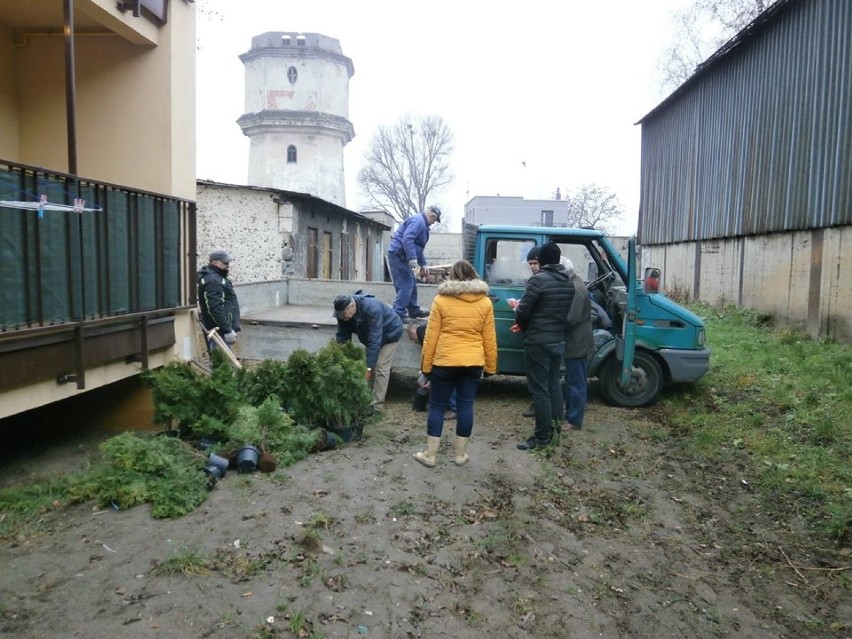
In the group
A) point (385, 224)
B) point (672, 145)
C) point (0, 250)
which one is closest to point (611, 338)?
point (0, 250)

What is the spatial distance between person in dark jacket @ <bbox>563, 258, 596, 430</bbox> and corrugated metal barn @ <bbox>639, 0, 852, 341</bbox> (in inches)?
236

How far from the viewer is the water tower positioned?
131ft

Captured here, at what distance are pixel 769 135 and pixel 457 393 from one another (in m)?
11.4

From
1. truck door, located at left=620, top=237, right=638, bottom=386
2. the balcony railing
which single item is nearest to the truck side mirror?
truck door, located at left=620, top=237, right=638, bottom=386

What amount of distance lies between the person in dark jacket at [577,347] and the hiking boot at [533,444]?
75cm

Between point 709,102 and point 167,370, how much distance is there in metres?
15.6

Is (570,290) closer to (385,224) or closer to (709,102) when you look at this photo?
(709,102)

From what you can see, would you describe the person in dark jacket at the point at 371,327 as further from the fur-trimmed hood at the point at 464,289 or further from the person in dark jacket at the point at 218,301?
the fur-trimmed hood at the point at 464,289

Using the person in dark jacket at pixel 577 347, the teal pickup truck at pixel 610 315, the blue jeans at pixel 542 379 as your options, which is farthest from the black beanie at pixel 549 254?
the teal pickup truck at pixel 610 315

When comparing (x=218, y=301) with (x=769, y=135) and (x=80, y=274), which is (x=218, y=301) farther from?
(x=769, y=135)

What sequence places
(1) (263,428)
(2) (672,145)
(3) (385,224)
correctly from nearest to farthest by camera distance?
(1) (263,428) → (2) (672,145) → (3) (385,224)

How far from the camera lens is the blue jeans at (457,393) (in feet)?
18.0

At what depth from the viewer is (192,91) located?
7422 mm

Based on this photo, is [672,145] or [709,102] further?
[672,145]
